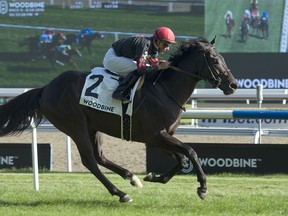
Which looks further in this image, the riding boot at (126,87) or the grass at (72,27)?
the grass at (72,27)

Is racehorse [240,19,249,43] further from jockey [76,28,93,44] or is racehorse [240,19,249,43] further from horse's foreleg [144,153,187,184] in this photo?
horse's foreleg [144,153,187,184]

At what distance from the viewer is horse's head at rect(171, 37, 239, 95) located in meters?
7.25

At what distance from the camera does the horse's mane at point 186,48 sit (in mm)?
7488

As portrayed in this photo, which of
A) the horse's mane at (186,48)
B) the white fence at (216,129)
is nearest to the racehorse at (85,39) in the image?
the white fence at (216,129)

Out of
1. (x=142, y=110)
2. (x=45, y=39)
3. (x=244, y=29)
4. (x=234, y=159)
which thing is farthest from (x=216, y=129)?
(x=45, y=39)

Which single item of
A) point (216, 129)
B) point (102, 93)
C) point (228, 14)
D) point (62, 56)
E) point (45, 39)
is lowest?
point (62, 56)

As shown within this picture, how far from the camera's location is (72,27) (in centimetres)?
2614

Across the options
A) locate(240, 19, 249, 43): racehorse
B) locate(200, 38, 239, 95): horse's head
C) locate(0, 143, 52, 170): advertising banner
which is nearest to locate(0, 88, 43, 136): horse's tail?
locate(200, 38, 239, 95): horse's head

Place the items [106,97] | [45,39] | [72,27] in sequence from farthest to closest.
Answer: [72,27] → [45,39] → [106,97]

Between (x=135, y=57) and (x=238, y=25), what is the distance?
57.9ft

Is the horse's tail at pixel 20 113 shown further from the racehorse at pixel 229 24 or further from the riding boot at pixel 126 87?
the racehorse at pixel 229 24

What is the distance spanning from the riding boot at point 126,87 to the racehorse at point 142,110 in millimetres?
104

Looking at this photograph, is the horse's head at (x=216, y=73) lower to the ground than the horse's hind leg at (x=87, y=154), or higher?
higher

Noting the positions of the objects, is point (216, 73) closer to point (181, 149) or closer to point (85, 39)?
point (181, 149)
